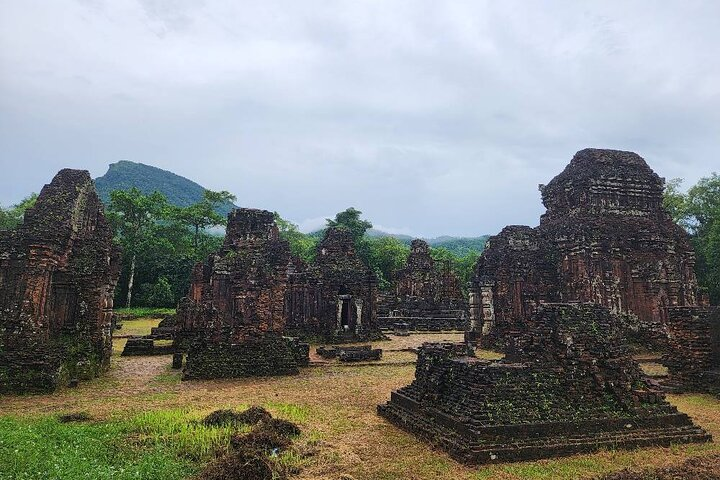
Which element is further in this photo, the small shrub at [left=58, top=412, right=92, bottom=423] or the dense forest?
the dense forest

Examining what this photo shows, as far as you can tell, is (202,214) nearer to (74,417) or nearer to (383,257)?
(383,257)

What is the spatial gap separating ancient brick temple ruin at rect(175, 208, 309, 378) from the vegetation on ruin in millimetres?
27316

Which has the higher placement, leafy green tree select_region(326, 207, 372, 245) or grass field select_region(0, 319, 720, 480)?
leafy green tree select_region(326, 207, 372, 245)

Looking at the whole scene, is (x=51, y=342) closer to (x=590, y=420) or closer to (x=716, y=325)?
(x=590, y=420)

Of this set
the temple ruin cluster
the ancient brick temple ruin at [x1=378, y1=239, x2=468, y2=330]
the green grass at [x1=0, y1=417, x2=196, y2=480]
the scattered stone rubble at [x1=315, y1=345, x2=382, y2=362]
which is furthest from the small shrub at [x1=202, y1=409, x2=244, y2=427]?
the ancient brick temple ruin at [x1=378, y1=239, x2=468, y2=330]

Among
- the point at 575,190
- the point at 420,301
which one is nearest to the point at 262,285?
the point at 575,190

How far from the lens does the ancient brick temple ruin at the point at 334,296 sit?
2614 centimetres

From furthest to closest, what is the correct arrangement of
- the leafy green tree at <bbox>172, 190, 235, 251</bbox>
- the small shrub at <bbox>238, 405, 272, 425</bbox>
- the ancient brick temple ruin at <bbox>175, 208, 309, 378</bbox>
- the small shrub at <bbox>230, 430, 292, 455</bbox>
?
the leafy green tree at <bbox>172, 190, 235, 251</bbox>
the ancient brick temple ruin at <bbox>175, 208, 309, 378</bbox>
the small shrub at <bbox>238, 405, 272, 425</bbox>
the small shrub at <bbox>230, 430, 292, 455</bbox>

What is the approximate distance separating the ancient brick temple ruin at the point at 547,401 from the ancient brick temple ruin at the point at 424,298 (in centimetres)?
2669

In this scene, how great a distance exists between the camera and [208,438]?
7.69 m

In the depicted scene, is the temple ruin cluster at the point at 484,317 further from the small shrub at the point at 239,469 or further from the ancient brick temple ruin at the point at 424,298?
the ancient brick temple ruin at the point at 424,298

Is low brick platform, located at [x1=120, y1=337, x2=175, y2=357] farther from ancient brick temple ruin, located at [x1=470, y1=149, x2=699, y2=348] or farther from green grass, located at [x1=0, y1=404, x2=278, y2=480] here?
ancient brick temple ruin, located at [x1=470, y1=149, x2=699, y2=348]

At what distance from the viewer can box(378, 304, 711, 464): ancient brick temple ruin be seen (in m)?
7.42

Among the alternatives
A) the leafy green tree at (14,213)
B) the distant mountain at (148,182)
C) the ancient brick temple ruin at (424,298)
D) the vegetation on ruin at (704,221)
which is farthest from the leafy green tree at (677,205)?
the distant mountain at (148,182)
